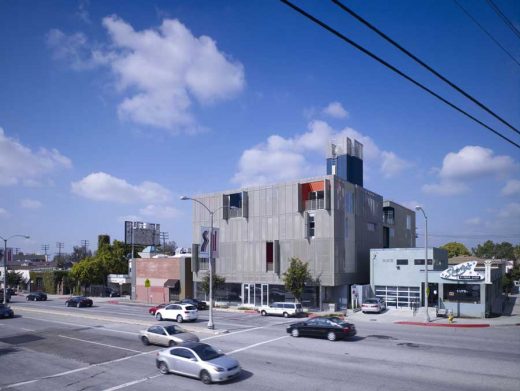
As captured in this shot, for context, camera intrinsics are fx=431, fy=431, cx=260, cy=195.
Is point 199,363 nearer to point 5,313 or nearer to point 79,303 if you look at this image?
point 5,313

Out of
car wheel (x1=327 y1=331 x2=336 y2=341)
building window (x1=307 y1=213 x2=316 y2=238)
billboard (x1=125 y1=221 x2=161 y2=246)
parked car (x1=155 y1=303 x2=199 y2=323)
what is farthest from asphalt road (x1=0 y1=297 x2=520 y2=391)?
billboard (x1=125 y1=221 x2=161 y2=246)

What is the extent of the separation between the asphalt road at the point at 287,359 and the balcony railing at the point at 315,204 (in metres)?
15.7

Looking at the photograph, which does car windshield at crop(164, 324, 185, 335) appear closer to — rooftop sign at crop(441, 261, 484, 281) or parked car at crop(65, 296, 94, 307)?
rooftop sign at crop(441, 261, 484, 281)

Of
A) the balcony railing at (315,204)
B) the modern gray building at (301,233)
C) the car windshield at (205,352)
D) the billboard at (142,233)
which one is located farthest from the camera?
the billboard at (142,233)

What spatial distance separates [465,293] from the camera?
129 feet

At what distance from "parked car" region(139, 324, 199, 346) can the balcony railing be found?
81.9 ft

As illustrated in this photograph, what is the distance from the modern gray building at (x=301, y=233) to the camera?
4656 centimetres

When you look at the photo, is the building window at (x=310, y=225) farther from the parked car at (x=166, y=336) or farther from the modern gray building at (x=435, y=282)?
the parked car at (x=166, y=336)

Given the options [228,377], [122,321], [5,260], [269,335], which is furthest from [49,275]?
[228,377]

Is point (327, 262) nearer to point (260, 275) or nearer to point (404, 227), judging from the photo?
point (260, 275)

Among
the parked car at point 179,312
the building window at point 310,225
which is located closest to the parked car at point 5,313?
the parked car at point 179,312

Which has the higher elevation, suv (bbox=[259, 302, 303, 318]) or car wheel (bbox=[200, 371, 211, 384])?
car wheel (bbox=[200, 371, 211, 384])

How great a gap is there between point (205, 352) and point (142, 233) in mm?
70114

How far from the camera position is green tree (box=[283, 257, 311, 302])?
45156 mm
